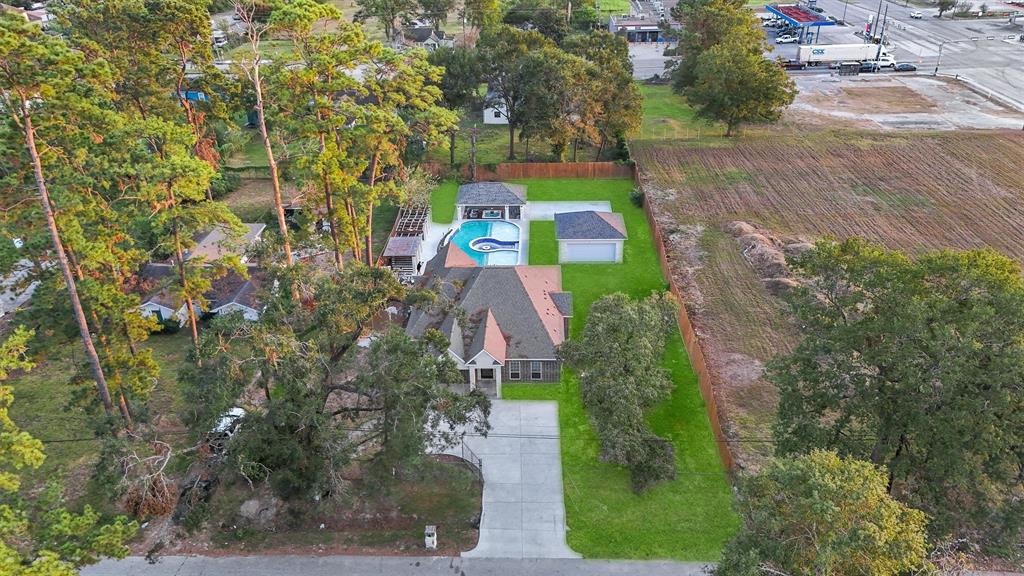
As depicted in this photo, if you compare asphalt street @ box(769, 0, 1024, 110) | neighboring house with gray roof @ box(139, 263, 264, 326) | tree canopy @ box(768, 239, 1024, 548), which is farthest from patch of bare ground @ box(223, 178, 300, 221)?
asphalt street @ box(769, 0, 1024, 110)

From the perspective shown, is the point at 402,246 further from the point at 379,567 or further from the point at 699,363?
the point at 379,567

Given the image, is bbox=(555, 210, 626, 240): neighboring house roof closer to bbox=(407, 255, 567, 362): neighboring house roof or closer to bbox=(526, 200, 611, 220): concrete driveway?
bbox=(526, 200, 611, 220): concrete driveway

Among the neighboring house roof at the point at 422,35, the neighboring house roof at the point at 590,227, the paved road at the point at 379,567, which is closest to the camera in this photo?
the paved road at the point at 379,567

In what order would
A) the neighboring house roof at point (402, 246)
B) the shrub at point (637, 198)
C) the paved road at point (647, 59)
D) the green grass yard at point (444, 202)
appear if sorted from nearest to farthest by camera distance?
1. the neighboring house roof at point (402, 246)
2. the green grass yard at point (444, 202)
3. the shrub at point (637, 198)
4. the paved road at point (647, 59)

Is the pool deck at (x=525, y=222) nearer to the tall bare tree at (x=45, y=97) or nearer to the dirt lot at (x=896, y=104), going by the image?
the tall bare tree at (x=45, y=97)

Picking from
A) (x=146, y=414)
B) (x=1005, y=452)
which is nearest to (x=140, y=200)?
(x=146, y=414)

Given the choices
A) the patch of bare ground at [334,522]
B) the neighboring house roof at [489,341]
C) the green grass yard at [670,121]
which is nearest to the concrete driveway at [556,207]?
the green grass yard at [670,121]
